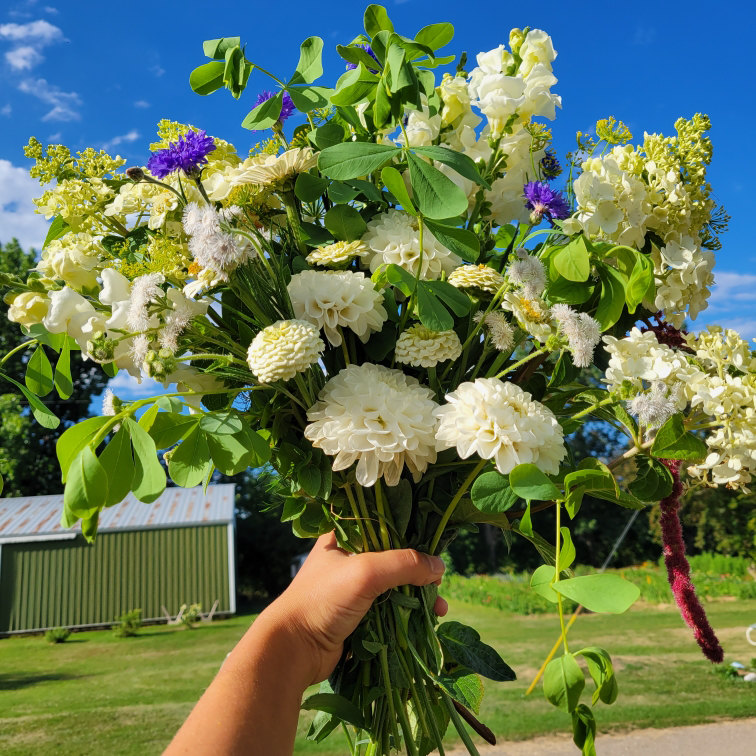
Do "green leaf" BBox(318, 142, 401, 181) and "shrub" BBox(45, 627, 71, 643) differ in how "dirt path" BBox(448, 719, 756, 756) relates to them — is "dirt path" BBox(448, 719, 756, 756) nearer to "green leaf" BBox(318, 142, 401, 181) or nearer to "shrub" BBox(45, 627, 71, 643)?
"green leaf" BBox(318, 142, 401, 181)

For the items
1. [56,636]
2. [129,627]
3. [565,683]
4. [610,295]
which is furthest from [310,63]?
[56,636]

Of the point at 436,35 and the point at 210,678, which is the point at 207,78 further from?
the point at 210,678

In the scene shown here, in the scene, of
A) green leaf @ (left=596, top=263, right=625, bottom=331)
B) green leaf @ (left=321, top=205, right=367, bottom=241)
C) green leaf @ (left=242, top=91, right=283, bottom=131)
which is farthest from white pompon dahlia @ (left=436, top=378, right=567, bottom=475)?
green leaf @ (left=242, top=91, right=283, bottom=131)

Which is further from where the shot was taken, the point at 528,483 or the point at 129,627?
the point at 129,627

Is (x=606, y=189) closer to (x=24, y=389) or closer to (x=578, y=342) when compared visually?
(x=578, y=342)

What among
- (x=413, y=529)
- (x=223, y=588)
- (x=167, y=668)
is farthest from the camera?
(x=223, y=588)

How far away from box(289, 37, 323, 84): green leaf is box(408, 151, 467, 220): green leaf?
0.31 meters

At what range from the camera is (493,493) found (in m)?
0.86

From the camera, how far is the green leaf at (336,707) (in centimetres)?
101

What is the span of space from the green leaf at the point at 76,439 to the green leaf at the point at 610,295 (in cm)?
76

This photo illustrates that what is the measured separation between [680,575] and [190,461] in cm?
82

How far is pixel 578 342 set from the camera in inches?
34.1

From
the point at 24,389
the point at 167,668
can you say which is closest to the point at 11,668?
the point at 167,668

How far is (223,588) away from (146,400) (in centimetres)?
1082
